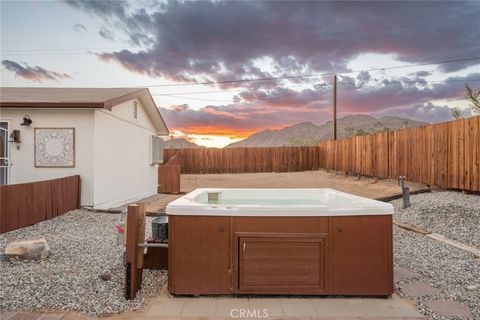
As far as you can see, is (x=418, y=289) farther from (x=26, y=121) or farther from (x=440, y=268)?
(x=26, y=121)

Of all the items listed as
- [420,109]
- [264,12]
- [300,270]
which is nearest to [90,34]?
[264,12]

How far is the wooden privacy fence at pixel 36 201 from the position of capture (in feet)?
17.4

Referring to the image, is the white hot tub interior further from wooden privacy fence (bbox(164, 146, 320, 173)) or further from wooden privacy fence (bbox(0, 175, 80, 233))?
wooden privacy fence (bbox(164, 146, 320, 173))

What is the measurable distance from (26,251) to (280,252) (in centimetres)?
318

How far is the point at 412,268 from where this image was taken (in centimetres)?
368

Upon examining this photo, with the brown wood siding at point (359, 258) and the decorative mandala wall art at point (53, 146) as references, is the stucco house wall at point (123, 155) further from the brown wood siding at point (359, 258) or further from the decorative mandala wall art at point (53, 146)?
the brown wood siding at point (359, 258)

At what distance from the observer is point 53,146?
7.01m

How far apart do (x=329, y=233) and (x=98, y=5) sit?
9.11m

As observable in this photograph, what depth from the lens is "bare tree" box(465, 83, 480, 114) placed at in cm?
1034

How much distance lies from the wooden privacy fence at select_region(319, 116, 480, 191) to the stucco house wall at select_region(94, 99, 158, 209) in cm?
818

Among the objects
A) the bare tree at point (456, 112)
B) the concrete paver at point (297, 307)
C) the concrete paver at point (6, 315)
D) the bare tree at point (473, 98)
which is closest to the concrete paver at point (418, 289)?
the concrete paver at point (297, 307)

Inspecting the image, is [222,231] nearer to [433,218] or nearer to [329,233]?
[329,233]

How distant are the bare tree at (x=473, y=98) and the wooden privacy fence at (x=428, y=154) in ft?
9.33

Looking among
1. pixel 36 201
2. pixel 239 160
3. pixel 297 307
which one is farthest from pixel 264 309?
pixel 239 160
